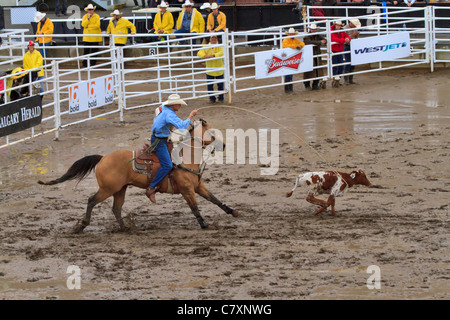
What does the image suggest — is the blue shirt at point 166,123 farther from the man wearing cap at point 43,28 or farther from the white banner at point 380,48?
the man wearing cap at point 43,28

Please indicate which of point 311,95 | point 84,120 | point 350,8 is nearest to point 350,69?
point 311,95

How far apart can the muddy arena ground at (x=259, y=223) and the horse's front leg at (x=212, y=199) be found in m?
0.12

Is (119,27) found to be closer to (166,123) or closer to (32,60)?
(32,60)

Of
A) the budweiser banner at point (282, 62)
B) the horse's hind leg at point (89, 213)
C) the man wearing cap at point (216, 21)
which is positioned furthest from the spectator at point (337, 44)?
the horse's hind leg at point (89, 213)

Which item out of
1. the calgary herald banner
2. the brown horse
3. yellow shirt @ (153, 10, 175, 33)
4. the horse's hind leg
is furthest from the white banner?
the horse's hind leg

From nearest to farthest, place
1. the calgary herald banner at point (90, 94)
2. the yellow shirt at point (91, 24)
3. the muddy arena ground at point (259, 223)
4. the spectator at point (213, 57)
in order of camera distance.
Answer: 1. the muddy arena ground at point (259, 223)
2. the calgary herald banner at point (90, 94)
3. the spectator at point (213, 57)
4. the yellow shirt at point (91, 24)

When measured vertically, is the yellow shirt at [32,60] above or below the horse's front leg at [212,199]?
above

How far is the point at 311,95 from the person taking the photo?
1661 centimetres

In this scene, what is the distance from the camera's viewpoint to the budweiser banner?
16438 mm

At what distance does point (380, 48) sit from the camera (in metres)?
17.8

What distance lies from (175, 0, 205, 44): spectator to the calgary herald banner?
3.82 meters

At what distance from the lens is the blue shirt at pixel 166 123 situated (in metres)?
8.81

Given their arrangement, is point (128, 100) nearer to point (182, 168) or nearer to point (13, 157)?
point (13, 157)
